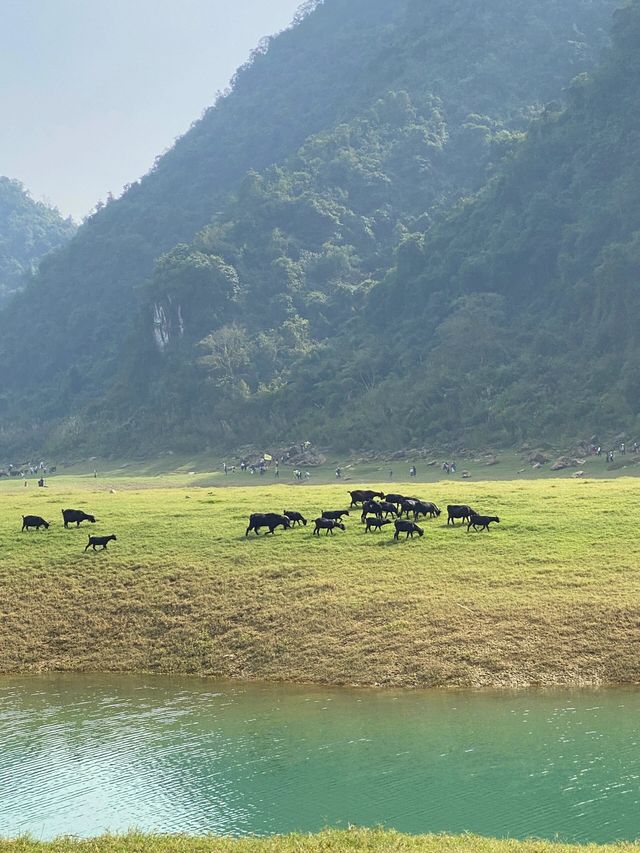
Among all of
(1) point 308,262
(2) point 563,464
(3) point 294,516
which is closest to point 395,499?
(3) point 294,516

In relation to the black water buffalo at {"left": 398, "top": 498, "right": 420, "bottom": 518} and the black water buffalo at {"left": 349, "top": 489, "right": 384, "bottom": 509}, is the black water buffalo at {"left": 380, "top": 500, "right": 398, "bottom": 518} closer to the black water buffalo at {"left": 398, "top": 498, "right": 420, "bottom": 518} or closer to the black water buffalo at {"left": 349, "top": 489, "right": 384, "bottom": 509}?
the black water buffalo at {"left": 398, "top": 498, "right": 420, "bottom": 518}

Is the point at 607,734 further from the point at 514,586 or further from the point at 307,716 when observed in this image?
the point at 514,586

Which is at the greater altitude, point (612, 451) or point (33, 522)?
point (33, 522)

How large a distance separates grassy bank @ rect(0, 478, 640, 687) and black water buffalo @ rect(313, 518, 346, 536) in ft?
1.13

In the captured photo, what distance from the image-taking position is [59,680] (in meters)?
27.7

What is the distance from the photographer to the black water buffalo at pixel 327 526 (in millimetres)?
34969

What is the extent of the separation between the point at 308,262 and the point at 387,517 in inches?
4093

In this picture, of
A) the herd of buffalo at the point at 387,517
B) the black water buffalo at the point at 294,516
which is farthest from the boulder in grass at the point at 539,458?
the black water buffalo at the point at 294,516

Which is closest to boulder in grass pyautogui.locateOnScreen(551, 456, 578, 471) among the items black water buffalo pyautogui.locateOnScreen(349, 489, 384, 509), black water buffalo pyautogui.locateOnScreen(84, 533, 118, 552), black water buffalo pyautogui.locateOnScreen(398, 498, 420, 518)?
black water buffalo pyautogui.locateOnScreen(349, 489, 384, 509)

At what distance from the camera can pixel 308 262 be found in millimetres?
137875

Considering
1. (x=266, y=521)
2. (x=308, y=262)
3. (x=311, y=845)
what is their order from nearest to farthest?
1. (x=311, y=845)
2. (x=266, y=521)
3. (x=308, y=262)

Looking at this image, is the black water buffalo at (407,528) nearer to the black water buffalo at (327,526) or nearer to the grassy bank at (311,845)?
the black water buffalo at (327,526)

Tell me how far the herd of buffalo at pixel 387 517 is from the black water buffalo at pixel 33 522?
8243mm

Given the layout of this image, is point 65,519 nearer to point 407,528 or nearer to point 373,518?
point 373,518
